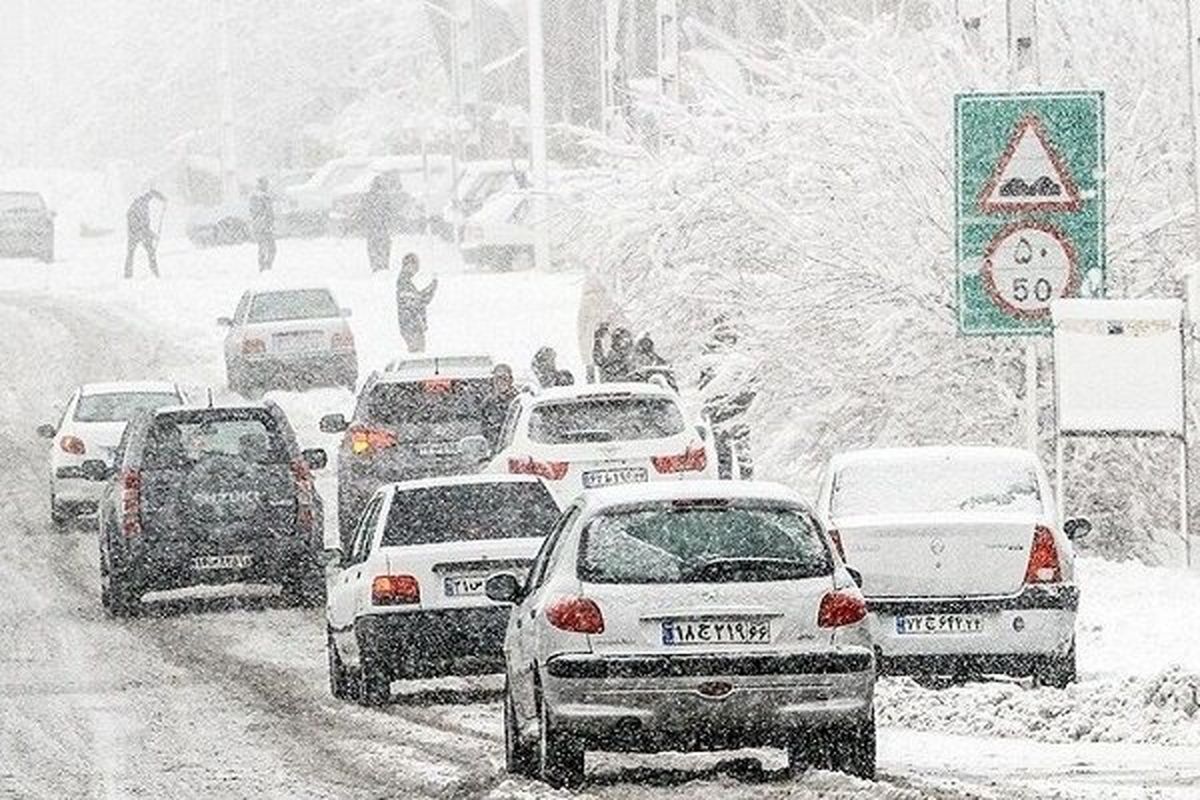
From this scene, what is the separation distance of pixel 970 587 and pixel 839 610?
3898mm

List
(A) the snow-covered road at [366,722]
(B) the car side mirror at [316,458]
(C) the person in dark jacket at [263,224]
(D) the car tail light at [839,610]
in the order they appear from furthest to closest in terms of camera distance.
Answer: (C) the person in dark jacket at [263,224]
(B) the car side mirror at [316,458]
(A) the snow-covered road at [366,722]
(D) the car tail light at [839,610]

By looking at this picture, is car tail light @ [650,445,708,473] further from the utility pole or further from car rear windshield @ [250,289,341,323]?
the utility pole

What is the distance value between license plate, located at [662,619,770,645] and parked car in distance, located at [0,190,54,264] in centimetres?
5556

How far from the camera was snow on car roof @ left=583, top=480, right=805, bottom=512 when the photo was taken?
44.7 feet

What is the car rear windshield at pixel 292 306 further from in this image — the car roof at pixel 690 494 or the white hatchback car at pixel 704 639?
the white hatchback car at pixel 704 639

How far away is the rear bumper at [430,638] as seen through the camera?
17609 millimetres

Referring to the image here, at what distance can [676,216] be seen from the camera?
29172 millimetres

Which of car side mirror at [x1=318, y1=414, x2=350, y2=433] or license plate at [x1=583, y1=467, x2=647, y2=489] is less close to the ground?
car side mirror at [x1=318, y1=414, x2=350, y2=433]

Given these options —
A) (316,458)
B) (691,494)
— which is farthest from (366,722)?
(316,458)

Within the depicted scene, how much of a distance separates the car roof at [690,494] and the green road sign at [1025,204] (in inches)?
247

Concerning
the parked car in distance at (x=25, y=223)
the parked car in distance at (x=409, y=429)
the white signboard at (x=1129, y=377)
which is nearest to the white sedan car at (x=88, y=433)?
the parked car in distance at (x=409, y=429)

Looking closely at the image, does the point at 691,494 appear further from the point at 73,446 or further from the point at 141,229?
the point at 141,229

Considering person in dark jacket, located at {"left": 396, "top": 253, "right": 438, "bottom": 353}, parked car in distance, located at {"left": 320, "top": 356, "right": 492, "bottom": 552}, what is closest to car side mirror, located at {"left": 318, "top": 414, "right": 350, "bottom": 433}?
parked car in distance, located at {"left": 320, "top": 356, "right": 492, "bottom": 552}

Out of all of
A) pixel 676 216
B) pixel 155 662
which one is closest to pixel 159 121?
pixel 676 216
